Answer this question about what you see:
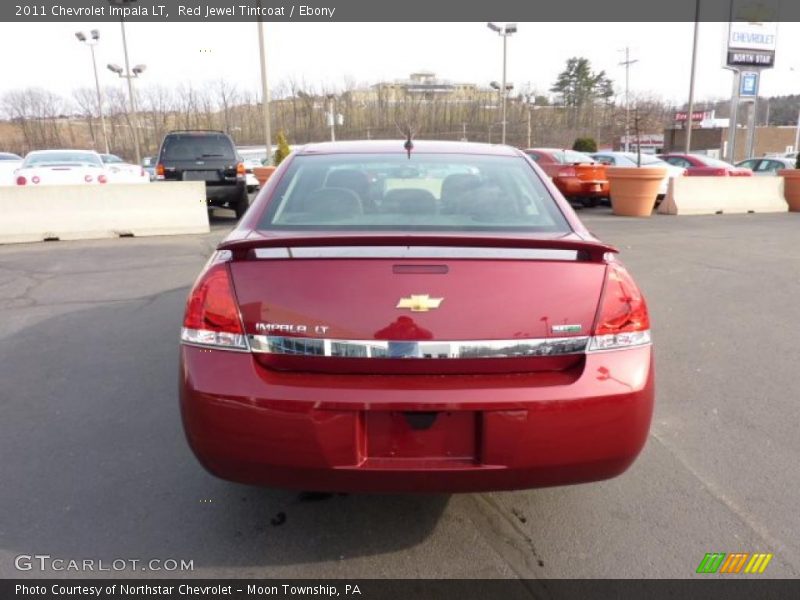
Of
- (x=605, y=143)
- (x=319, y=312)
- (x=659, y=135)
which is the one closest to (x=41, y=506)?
(x=319, y=312)

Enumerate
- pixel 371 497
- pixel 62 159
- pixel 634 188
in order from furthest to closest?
pixel 634 188, pixel 62 159, pixel 371 497

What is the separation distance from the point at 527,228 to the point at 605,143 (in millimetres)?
57070

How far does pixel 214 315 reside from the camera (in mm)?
2217

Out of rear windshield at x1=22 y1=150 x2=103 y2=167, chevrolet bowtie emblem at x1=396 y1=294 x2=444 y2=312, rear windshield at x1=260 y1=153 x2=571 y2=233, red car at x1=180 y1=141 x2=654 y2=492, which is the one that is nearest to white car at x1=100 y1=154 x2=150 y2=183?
rear windshield at x1=22 y1=150 x2=103 y2=167

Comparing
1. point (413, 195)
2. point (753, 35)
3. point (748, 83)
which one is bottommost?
point (413, 195)

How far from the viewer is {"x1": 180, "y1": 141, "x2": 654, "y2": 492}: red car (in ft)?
6.85

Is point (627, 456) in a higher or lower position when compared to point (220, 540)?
higher

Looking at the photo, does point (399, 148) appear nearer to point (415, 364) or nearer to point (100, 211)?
point (415, 364)

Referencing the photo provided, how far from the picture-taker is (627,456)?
2264 mm

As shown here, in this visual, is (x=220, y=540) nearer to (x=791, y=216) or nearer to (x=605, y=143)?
(x=791, y=216)

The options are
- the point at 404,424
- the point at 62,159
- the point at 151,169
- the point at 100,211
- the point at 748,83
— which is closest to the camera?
the point at 404,424

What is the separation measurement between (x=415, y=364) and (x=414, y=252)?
1.32 ft
